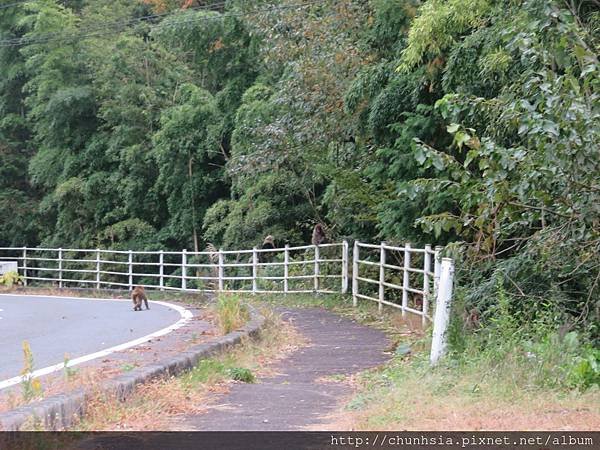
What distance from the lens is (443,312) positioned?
9.05 m

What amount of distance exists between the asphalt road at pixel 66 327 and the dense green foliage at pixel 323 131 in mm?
4743

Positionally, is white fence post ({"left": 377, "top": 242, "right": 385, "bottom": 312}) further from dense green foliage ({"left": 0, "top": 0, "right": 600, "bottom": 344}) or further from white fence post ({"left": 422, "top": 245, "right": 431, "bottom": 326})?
white fence post ({"left": 422, "top": 245, "right": 431, "bottom": 326})

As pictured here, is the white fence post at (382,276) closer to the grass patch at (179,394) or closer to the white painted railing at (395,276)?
the white painted railing at (395,276)

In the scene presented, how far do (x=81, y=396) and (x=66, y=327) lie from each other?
7.99 meters

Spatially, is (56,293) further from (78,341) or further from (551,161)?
(551,161)

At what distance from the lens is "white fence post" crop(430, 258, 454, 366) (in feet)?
29.3

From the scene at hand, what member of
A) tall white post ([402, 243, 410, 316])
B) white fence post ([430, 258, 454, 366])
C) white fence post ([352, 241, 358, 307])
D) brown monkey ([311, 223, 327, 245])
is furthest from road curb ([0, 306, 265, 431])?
brown monkey ([311, 223, 327, 245])

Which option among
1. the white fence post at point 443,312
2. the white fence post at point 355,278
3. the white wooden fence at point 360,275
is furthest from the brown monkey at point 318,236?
the white fence post at point 443,312

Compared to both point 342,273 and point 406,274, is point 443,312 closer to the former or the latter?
point 406,274

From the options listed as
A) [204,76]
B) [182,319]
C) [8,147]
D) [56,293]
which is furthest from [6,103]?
[182,319]

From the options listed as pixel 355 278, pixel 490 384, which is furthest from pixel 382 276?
pixel 490 384

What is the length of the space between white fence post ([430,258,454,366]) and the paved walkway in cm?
103

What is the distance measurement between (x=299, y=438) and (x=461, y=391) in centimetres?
167

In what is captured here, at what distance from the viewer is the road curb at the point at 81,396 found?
6141 mm
